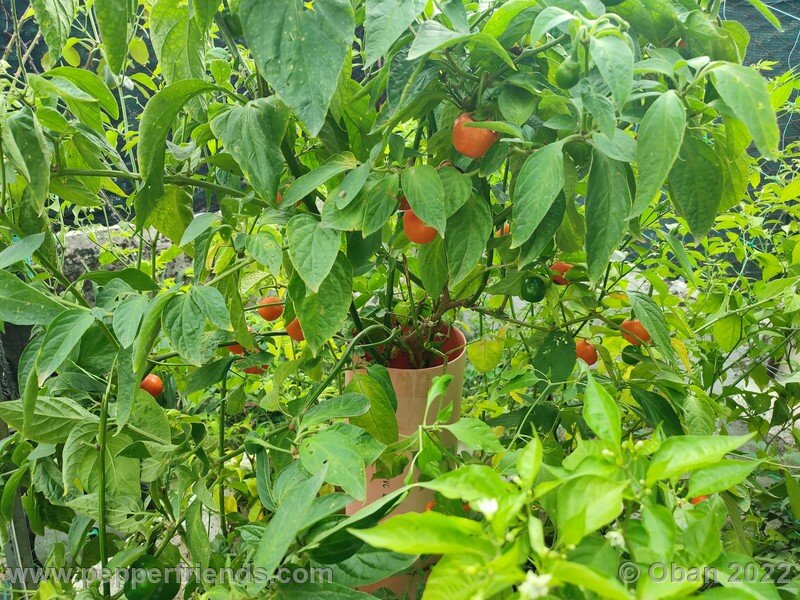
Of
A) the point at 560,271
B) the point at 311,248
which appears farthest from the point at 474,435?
the point at 560,271

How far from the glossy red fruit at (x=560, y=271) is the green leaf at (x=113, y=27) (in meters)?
0.55

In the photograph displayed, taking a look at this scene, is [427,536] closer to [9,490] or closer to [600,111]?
[600,111]

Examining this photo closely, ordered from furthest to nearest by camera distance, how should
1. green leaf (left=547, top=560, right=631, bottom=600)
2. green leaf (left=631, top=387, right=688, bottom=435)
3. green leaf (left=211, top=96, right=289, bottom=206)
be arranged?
green leaf (left=631, top=387, right=688, bottom=435) < green leaf (left=211, top=96, right=289, bottom=206) < green leaf (left=547, top=560, right=631, bottom=600)

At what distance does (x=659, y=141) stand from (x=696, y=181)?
133mm

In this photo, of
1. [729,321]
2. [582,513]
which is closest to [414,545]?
[582,513]

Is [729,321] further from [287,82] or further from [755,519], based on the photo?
[287,82]

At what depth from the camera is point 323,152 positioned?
2.28 feet

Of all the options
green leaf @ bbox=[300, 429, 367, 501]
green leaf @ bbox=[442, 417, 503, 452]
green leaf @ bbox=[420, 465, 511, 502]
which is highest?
green leaf @ bbox=[420, 465, 511, 502]

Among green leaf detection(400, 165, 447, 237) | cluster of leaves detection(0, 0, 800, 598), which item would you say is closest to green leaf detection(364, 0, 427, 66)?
cluster of leaves detection(0, 0, 800, 598)

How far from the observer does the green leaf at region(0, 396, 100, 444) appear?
611 millimetres

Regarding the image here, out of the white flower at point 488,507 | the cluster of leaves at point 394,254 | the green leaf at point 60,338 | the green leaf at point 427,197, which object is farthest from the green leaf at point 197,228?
the white flower at point 488,507

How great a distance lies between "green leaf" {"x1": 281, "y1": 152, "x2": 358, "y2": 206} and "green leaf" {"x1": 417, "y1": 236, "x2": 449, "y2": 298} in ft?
0.46

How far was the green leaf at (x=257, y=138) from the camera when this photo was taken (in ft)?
1.77

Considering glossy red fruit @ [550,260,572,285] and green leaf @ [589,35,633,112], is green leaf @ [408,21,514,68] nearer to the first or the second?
green leaf @ [589,35,633,112]
